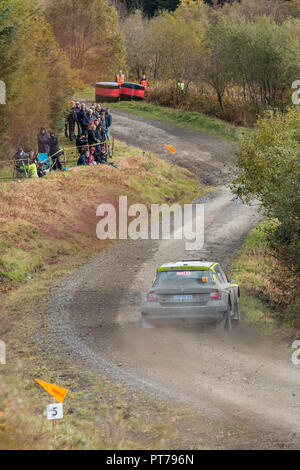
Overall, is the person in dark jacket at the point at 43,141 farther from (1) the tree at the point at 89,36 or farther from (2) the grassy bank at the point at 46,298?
(1) the tree at the point at 89,36

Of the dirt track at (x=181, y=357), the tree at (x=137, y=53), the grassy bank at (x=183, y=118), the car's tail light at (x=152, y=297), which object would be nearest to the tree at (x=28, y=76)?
the dirt track at (x=181, y=357)

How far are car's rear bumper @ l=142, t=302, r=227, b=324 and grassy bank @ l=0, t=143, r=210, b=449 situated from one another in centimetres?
215

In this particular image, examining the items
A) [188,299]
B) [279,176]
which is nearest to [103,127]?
[279,176]

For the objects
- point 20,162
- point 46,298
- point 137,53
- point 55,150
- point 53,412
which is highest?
point 137,53

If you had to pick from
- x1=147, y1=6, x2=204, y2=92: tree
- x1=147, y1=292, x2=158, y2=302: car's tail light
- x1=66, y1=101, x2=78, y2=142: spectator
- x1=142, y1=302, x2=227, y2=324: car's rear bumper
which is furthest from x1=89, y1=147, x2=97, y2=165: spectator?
x1=147, y1=6, x2=204, y2=92: tree

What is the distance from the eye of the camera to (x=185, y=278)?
14.0 meters

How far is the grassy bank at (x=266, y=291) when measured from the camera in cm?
1578

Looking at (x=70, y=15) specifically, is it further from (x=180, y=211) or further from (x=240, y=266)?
(x=240, y=266)

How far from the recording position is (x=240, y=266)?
68.9 feet

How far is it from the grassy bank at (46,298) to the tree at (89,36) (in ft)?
70.9

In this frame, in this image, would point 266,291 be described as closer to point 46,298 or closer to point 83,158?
point 46,298

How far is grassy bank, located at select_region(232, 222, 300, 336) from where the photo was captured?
51.8 feet

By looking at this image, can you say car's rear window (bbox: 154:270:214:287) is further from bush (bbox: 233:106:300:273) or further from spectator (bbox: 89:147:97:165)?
spectator (bbox: 89:147:97:165)

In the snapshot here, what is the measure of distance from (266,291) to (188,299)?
18.3 ft
